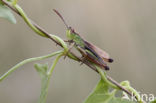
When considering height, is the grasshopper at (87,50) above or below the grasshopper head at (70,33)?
below

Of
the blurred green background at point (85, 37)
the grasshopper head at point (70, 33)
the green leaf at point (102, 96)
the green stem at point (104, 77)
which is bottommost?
the green leaf at point (102, 96)

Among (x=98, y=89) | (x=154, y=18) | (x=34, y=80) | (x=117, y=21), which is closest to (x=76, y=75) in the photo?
(x=34, y=80)

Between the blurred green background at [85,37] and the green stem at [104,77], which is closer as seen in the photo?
the green stem at [104,77]

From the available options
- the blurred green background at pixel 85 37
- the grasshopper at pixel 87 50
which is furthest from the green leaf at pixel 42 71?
the blurred green background at pixel 85 37

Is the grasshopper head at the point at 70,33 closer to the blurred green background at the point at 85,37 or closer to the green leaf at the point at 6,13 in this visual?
the green leaf at the point at 6,13

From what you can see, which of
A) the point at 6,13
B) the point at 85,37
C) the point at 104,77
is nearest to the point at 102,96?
the point at 104,77

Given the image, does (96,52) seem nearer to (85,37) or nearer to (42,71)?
(42,71)

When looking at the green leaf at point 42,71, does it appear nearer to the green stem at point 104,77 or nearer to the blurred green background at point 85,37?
the green stem at point 104,77

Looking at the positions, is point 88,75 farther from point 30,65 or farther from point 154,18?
point 154,18
